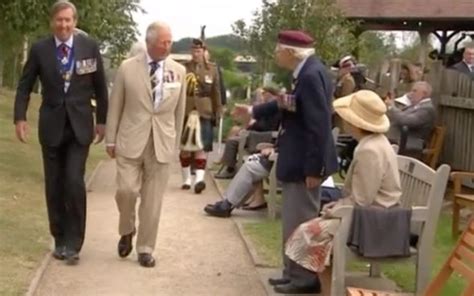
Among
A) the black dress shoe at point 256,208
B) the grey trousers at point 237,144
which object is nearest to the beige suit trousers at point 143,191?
the black dress shoe at point 256,208

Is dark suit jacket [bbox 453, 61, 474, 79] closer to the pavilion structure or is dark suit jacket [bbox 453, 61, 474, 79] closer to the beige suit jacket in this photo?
the pavilion structure

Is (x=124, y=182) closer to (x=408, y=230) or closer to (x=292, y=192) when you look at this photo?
(x=292, y=192)

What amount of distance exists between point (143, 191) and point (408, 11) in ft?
46.5

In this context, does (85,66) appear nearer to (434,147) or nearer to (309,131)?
(309,131)

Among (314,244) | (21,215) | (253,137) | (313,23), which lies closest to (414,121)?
(253,137)

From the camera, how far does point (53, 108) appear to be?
9.03 metres

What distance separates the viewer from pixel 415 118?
13289mm

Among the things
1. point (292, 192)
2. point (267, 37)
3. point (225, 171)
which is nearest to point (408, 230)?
point (292, 192)

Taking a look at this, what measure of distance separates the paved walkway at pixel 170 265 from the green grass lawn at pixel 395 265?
17 centimetres

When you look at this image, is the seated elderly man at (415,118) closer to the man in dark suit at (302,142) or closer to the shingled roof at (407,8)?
the man in dark suit at (302,142)

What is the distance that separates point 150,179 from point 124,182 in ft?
0.72

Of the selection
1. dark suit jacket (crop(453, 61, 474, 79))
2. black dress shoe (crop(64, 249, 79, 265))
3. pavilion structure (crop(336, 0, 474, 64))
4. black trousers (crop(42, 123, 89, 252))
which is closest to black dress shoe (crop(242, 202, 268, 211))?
black trousers (crop(42, 123, 89, 252))

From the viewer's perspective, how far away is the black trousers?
9.05 m

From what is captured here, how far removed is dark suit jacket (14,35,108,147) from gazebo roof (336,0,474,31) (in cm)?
1251
